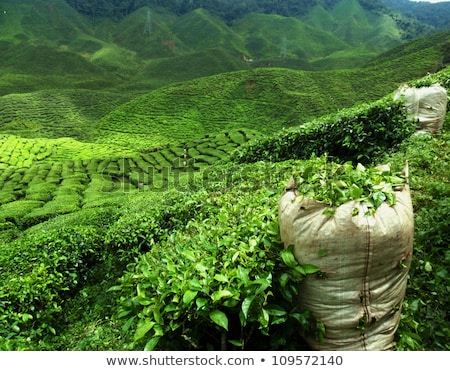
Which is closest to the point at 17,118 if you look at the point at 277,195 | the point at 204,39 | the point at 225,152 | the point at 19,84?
the point at 19,84

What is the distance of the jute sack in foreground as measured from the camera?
167 centimetres

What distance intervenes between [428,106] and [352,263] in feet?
13.8

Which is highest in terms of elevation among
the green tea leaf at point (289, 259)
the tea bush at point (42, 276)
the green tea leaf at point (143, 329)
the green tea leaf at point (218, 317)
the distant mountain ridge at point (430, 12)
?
the distant mountain ridge at point (430, 12)

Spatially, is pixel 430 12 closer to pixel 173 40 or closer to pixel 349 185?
pixel 173 40

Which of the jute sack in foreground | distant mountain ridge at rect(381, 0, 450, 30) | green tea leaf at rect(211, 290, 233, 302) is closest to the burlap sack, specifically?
the jute sack in foreground

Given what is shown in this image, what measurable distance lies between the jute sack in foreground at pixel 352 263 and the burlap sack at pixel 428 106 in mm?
3721

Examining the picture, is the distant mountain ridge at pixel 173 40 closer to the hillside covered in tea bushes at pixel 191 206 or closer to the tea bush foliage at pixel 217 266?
the hillside covered in tea bushes at pixel 191 206

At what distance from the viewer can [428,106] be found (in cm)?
495

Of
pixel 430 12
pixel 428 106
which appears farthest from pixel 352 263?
pixel 430 12

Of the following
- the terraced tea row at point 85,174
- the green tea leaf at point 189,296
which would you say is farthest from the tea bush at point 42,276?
the terraced tea row at point 85,174

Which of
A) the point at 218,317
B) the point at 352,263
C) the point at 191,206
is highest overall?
the point at 352,263

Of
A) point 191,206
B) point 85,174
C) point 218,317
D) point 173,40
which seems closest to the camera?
point 218,317

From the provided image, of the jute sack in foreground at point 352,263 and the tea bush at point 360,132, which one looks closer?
the jute sack in foreground at point 352,263

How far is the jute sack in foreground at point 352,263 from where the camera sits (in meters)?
1.67
